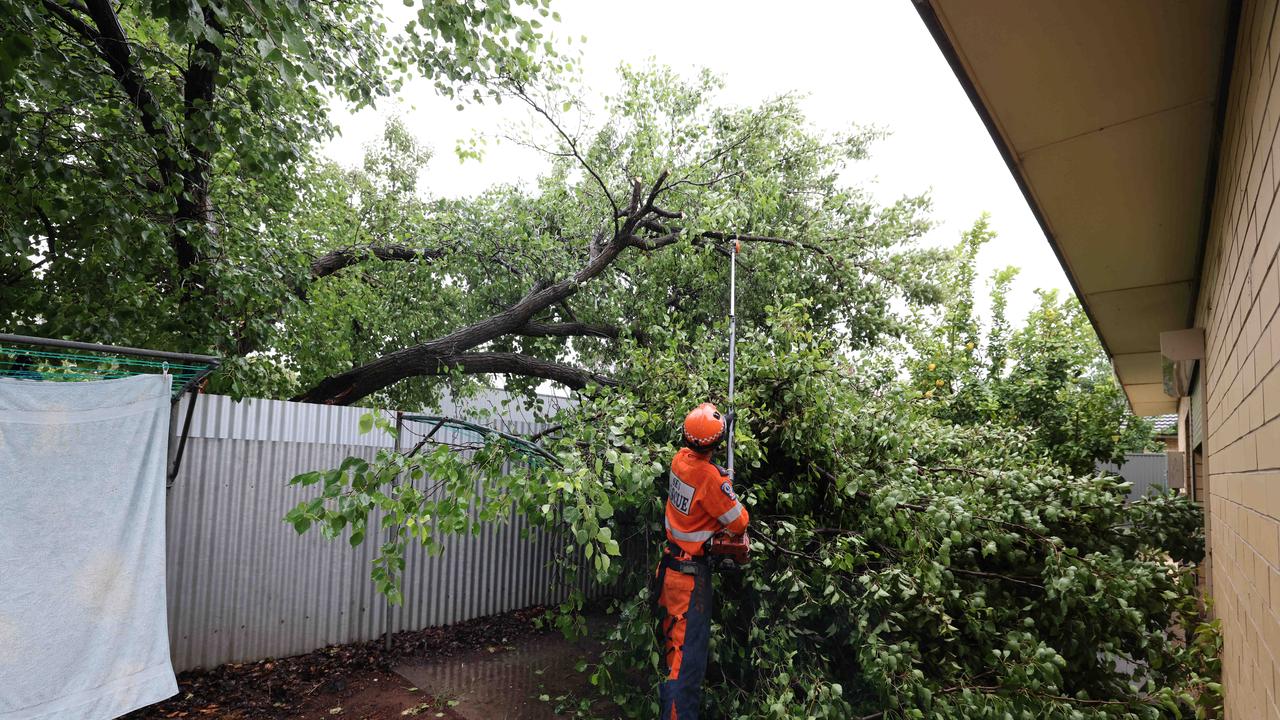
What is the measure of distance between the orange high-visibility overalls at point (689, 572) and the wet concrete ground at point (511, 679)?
3.61 feet

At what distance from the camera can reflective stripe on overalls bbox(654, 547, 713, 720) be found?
359 cm

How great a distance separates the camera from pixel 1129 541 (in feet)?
13.9

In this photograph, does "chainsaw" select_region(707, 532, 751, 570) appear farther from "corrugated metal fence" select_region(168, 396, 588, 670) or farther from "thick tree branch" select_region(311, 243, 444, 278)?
"thick tree branch" select_region(311, 243, 444, 278)

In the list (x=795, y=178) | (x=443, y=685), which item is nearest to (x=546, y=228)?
(x=795, y=178)

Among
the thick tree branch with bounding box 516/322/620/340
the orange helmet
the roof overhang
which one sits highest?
the roof overhang

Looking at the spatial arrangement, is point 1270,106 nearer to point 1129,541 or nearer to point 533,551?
point 1129,541

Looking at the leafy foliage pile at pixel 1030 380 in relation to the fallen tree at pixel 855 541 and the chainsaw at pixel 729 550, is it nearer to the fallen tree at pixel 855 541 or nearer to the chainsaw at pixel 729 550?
the fallen tree at pixel 855 541

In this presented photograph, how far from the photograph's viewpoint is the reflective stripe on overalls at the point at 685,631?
3.59 meters

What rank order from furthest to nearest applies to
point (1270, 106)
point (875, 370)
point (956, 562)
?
point (875, 370) < point (956, 562) < point (1270, 106)

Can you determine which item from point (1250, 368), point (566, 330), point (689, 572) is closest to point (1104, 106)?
point (1250, 368)

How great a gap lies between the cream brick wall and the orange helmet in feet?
7.02

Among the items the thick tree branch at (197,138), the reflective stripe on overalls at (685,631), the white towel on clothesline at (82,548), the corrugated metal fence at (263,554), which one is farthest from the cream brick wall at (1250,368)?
the thick tree branch at (197,138)

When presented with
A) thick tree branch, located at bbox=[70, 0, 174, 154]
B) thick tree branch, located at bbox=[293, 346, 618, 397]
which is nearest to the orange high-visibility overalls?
thick tree branch, located at bbox=[293, 346, 618, 397]

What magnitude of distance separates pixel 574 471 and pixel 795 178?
343 inches
